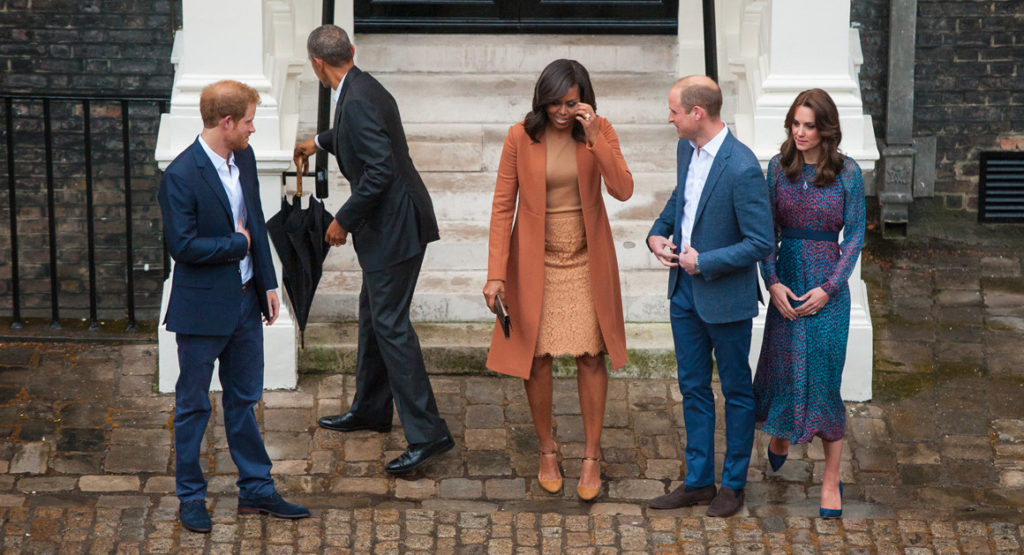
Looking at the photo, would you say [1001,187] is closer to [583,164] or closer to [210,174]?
[583,164]

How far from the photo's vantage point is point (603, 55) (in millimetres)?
8711

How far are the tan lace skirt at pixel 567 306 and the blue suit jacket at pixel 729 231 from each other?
1.29 feet

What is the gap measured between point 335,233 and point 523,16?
12.0 feet

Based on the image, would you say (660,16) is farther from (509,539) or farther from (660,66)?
(509,539)

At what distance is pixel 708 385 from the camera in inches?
216

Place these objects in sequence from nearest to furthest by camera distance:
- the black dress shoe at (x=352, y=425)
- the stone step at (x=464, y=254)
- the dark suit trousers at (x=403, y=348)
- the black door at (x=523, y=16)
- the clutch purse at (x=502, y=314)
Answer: the clutch purse at (x=502, y=314) → the dark suit trousers at (x=403, y=348) → the black dress shoe at (x=352, y=425) → the stone step at (x=464, y=254) → the black door at (x=523, y=16)

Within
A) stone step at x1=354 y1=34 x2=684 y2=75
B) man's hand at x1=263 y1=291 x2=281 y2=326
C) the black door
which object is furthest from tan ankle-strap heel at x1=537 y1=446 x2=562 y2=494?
the black door

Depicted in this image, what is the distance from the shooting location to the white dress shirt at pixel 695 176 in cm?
519

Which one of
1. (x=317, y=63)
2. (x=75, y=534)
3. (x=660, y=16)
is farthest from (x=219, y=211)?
(x=660, y=16)

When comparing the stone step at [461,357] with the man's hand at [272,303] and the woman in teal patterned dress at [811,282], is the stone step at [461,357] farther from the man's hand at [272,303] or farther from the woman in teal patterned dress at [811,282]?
the man's hand at [272,303]

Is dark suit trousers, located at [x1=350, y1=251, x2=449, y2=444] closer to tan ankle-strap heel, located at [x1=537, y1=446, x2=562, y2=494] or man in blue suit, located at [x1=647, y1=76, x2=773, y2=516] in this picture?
tan ankle-strap heel, located at [x1=537, y1=446, x2=562, y2=494]

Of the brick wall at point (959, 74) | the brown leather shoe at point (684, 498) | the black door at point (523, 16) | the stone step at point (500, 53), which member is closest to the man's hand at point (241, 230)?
the brown leather shoe at point (684, 498)

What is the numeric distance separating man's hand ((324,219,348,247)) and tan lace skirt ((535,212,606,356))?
830mm

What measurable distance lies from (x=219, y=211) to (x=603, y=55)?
4.17 metres
